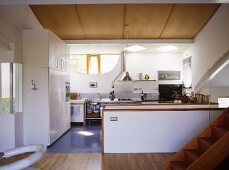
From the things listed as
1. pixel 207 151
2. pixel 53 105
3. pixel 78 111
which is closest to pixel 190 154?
pixel 207 151

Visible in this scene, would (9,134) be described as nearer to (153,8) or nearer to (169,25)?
(153,8)

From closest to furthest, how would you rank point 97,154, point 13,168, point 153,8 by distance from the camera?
point 13,168 → point 97,154 → point 153,8

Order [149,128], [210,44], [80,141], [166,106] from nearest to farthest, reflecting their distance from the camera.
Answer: [149,128] < [166,106] < [80,141] < [210,44]

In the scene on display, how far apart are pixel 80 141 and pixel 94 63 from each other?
3.76 metres

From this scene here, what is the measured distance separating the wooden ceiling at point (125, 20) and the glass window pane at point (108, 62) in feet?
5.15

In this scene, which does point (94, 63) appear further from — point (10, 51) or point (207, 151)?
point (207, 151)

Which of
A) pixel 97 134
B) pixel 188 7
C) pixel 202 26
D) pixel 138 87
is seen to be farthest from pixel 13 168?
pixel 138 87

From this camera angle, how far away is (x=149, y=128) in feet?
16.3

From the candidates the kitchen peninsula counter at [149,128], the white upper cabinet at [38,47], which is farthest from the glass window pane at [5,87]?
the kitchen peninsula counter at [149,128]

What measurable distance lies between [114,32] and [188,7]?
7.47 feet

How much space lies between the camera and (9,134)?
482cm

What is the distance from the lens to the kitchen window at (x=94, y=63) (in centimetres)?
883

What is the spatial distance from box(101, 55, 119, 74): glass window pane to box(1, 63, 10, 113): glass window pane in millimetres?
4275

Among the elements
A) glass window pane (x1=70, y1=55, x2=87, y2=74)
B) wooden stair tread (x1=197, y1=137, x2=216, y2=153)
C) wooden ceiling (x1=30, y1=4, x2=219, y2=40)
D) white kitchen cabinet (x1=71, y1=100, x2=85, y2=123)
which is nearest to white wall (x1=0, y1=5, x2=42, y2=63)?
wooden ceiling (x1=30, y1=4, x2=219, y2=40)
